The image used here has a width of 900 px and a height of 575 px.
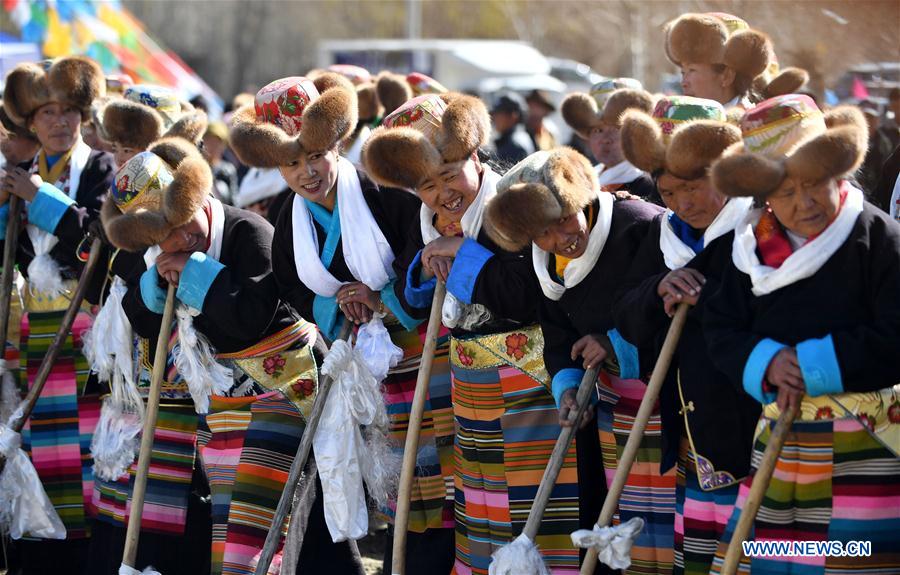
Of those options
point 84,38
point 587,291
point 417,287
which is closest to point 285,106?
point 417,287

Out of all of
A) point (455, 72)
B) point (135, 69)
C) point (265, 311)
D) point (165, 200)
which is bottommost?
point (455, 72)

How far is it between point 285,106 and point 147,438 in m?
1.38

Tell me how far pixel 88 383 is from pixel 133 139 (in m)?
1.15

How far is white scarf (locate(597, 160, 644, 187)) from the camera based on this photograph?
533 cm

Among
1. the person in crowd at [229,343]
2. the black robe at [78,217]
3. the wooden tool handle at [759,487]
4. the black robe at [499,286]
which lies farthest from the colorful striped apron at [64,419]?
the wooden tool handle at [759,487]

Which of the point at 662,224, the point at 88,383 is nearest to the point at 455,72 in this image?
the point at 88,383

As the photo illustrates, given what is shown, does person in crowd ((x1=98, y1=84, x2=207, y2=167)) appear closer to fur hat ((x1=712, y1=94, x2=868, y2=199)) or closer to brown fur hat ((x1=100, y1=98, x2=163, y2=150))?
brown fur hat ((x1=100, y1=98, x2=163, y2=150))

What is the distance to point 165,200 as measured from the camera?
4.52m

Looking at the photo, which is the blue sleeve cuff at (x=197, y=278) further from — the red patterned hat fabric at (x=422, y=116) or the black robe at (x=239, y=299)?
the red patterned hat fabric at (x=422, y=116)

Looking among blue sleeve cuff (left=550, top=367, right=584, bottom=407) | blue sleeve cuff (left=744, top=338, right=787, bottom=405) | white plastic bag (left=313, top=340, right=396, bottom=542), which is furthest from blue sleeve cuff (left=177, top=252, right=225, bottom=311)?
blue sleeve cuff (left=744, top=338, right=787, bottom=405)

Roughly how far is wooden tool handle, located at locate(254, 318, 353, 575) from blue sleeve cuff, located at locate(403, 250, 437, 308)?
0.44m

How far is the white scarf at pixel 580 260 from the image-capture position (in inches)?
157

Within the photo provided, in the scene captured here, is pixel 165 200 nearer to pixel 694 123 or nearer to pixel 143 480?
pixel 143 480

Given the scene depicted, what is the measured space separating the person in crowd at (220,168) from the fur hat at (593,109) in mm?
3560
